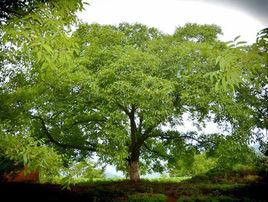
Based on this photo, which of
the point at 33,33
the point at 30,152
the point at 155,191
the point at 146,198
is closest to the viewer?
the point at 33,33

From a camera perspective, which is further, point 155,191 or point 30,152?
point 155,191

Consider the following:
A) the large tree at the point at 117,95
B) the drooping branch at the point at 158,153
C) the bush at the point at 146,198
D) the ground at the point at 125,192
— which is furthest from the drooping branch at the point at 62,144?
the bush at the point at 146,198

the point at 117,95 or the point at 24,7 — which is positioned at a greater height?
the point at 117,95

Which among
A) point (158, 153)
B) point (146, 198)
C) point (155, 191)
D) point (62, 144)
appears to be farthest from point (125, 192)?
point (158, 153)

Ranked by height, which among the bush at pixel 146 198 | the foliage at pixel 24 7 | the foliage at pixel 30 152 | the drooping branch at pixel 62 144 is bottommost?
the bush at pixel 146 198

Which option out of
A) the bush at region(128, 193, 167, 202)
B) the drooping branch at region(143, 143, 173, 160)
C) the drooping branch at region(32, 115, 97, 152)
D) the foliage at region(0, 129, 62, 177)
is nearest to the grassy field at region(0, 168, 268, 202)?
the bush at region(128, 193, 167, 202)

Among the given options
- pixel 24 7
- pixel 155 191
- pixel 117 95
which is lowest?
pixel 155 191

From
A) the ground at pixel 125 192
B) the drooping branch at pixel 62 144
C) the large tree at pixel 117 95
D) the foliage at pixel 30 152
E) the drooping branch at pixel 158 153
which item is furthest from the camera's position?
the drooping branch at pixel 158 153

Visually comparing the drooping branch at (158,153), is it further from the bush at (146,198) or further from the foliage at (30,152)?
the foliage at (30,152)

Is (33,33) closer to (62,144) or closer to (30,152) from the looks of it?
(30,152)

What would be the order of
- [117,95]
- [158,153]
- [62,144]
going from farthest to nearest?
[158,153], [62,144], [117,95]

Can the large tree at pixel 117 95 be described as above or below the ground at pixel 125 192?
above

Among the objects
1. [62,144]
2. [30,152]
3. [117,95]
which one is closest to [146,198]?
[117,95]

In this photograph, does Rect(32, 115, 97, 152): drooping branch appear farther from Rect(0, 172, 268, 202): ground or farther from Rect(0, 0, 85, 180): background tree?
Rect(0, 0, 85, 180): background tree
